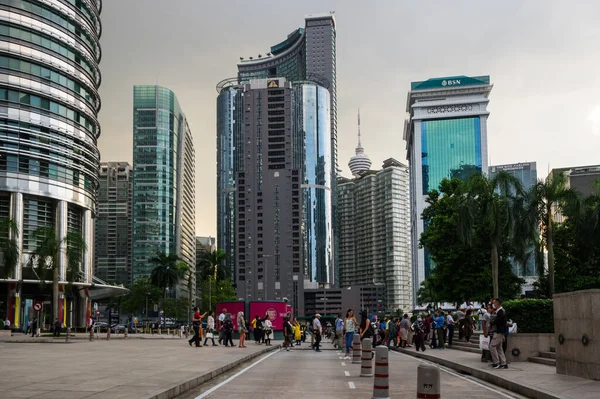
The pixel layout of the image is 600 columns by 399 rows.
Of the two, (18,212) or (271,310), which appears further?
(18,212)

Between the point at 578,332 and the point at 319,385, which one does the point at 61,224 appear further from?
the point at 578,332

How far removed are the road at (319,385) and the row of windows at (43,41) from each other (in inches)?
2451

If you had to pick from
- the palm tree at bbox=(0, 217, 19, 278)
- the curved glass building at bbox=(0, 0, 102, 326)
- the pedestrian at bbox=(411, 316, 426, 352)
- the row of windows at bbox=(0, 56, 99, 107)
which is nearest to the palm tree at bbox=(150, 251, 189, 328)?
the curved glass building at bbox=(0, 0, 102, 326)

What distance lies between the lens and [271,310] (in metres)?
56.3

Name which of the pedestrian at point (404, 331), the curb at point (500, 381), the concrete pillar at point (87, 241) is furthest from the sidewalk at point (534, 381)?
Answer: the concrete pillar at point (87, 241)

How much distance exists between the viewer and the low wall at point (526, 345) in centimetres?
2273

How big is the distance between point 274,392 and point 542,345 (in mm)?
12135

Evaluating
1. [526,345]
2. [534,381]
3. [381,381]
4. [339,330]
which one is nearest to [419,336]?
[339,330]

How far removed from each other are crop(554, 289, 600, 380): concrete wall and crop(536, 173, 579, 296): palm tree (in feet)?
81.6

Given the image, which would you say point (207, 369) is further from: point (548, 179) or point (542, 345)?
point (548, 179)

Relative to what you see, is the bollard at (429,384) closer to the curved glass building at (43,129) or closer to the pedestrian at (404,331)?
the pedestrian at (404,331)

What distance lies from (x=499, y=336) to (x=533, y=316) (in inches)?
219

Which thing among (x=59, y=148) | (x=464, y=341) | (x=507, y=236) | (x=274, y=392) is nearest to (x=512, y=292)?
(x=507, y=236)

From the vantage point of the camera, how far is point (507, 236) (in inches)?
1703
